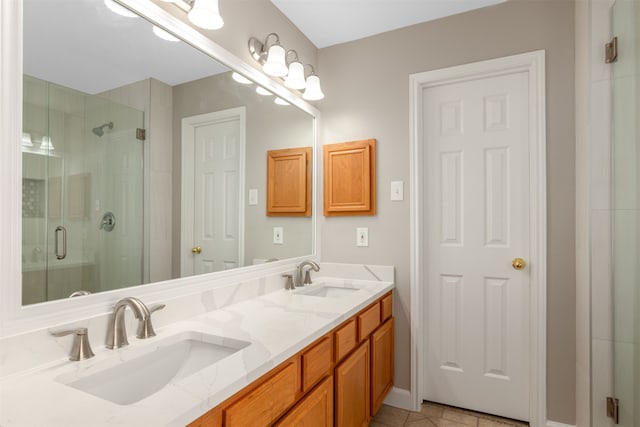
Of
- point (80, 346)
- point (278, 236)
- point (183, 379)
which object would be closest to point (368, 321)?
point (278, 236)

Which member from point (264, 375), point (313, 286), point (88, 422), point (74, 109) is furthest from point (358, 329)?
point (74, 109)

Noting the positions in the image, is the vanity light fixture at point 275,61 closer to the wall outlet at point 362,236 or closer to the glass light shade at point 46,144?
the wall outlet at point 362,236

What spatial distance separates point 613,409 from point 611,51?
165 cm

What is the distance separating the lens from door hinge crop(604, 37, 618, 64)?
5.01 ft

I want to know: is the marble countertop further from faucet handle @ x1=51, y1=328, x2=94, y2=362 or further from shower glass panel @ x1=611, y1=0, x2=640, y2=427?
shower glass panel @ x1=611, y1=0, x2=640, y2=427

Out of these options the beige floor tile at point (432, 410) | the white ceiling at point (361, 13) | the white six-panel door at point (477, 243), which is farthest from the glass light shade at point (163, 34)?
the beige floor tile at point (432, 410)

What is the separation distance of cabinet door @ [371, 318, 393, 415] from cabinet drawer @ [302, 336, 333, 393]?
544 mm

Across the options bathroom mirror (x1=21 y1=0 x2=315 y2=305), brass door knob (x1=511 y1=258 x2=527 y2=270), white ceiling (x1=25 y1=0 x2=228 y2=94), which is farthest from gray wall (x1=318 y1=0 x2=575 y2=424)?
white ceiling (x1=25 y1=0 x2=228 y2=94)

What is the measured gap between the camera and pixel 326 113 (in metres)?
2.46

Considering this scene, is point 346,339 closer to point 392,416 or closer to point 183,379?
point 183,379

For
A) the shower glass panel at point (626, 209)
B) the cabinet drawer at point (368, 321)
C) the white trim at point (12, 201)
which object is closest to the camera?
the white trim at point (12, 201)

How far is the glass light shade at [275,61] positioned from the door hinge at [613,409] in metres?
2.28

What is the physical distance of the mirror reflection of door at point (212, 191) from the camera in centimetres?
143

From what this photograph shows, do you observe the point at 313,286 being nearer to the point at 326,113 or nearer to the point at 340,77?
the point at 326,113
